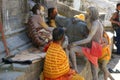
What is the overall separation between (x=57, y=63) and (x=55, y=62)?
0.12 feet

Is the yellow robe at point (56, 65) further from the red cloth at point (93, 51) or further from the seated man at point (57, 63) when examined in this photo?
the red cloth at point (93, 51)

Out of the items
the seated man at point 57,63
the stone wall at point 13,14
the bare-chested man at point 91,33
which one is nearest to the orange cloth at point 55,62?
the seated man at point 57,63

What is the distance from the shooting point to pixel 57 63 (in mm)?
5512

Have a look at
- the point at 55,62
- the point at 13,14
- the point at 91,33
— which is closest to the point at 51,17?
the point at 13,14

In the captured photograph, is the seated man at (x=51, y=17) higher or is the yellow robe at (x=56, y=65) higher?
the seated man at (x=51, y=17)

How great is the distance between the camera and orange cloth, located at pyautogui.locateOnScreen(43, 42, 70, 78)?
18.1 ft

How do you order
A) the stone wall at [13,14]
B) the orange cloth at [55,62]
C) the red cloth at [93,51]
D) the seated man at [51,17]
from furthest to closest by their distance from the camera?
the seated man at [51,17]
the red cloth at [93,51]
the stone wall at [13,14]
the orange cloth at [55,62]

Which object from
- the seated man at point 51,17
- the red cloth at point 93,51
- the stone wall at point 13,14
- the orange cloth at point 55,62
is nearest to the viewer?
the orange cloth at point 55,62

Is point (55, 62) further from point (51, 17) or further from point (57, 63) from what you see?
point (51, 17)

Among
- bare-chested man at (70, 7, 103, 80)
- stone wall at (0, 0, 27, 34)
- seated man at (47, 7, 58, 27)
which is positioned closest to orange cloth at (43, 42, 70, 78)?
bare-chested man at (70, 7, 103, 80)

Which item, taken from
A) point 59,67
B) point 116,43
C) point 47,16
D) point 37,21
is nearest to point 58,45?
point 59,67

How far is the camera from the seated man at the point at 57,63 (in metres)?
5.52

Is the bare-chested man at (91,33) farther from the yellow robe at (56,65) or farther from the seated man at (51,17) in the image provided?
the seated man at (51,17)

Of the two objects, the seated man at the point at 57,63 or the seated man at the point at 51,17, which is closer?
the seated man at the point at 57,63
